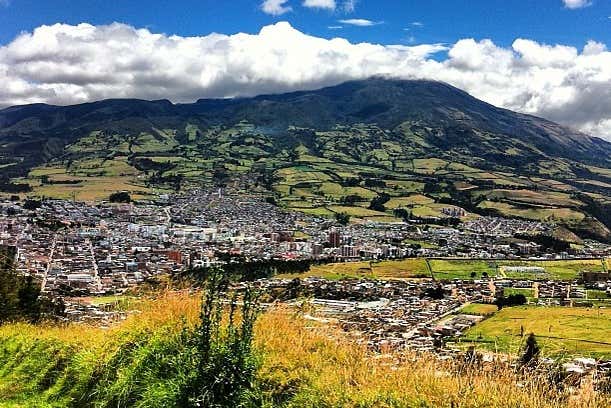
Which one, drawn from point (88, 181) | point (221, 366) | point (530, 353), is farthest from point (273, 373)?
point (88, 181)

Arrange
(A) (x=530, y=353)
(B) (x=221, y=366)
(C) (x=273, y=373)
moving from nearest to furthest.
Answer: (B) (x=221, y=366) < (C) (x=273, y=373) < (A) (x=530, y=353)

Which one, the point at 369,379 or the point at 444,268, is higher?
the point at 369,379

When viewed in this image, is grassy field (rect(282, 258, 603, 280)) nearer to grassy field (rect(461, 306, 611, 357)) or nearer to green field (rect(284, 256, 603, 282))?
green field (rect(284, 256, 603, 282))

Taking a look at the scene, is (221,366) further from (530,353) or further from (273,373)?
(530,353)

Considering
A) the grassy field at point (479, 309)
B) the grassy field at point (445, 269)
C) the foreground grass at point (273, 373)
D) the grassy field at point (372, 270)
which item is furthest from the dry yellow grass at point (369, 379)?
the grassy field at point (445, 269)

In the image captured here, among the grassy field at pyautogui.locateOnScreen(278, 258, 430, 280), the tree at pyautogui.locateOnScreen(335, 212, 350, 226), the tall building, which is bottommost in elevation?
the grassy field at pyautogui.locateOnScreen(278, 258, 430, 280)

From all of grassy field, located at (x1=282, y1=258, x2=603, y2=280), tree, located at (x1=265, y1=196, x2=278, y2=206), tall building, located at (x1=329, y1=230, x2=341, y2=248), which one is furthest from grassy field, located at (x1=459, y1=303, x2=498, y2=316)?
tree, located at (x1=265, y1=196, x2=278, y2=206)

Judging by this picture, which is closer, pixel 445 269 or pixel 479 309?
pixel 479 309

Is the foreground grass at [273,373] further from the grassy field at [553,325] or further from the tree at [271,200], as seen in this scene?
the tree at [271,200]
